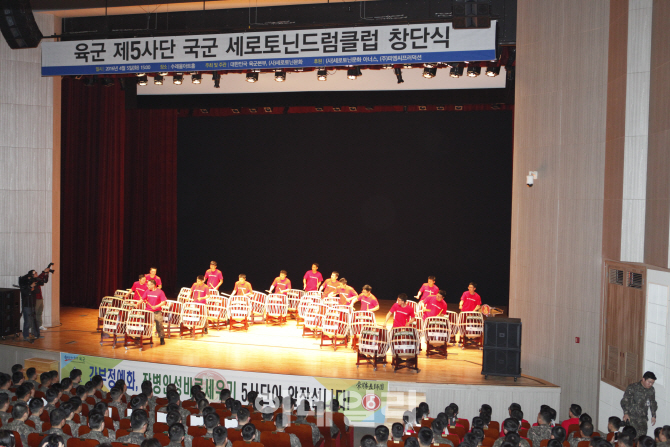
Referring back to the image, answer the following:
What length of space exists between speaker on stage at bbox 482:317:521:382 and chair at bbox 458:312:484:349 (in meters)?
2.29

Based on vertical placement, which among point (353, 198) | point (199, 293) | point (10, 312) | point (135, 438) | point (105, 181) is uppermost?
point (105, 181)

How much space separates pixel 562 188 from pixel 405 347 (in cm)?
401

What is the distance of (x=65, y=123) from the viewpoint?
59.6 ft

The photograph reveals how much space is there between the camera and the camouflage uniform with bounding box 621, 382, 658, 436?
8195 mm

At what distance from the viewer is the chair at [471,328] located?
43.8ft

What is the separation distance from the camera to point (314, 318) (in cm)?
1413

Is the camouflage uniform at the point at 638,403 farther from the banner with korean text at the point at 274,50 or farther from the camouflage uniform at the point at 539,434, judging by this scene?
the banner with korean text at the point at 274,50

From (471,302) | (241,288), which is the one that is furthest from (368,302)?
(241,288)

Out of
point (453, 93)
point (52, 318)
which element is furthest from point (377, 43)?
point (52, 318)

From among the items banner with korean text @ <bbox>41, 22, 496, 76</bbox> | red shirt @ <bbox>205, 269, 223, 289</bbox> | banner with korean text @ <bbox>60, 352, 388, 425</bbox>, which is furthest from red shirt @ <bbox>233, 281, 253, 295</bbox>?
banner with korean text @ <bbox>41, 22, 496, 76</bbox>

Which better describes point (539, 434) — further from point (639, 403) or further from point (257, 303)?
point (257, 303)

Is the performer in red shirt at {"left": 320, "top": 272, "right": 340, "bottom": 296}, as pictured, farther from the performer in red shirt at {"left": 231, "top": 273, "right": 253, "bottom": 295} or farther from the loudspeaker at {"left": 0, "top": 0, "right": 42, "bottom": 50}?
the loudspeaker at {"left": 0, "top": 0, "right": 42, "bottom": 50}

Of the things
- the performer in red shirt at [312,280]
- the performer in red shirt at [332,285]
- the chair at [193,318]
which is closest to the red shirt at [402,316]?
the performer in red shirt at [332,285]

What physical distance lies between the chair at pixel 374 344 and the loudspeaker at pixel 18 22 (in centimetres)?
822
